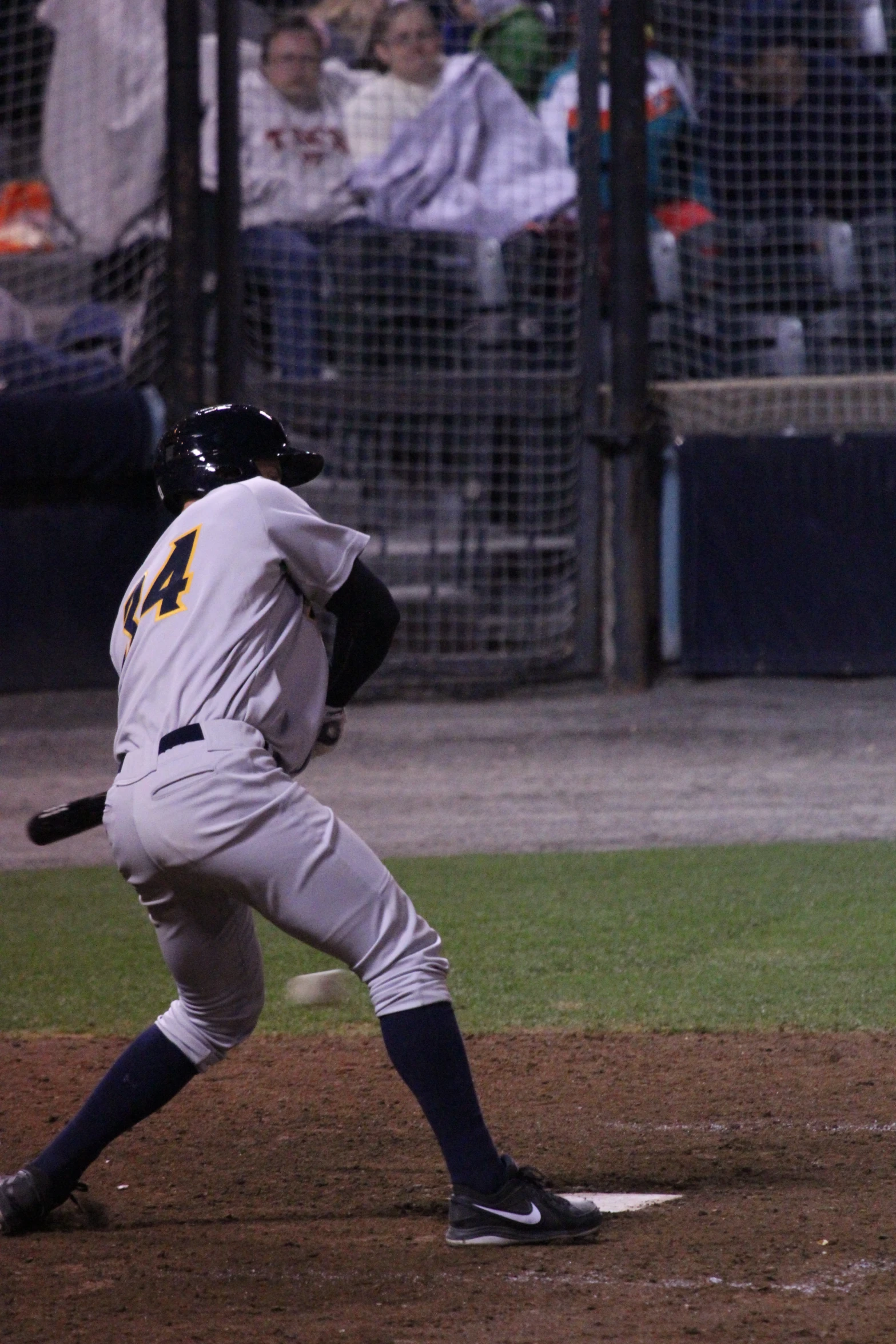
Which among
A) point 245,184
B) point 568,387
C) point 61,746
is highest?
point 245,184

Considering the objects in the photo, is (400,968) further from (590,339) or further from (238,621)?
(590,339)

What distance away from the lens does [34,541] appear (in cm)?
1006

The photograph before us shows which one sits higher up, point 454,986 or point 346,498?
point 346,498

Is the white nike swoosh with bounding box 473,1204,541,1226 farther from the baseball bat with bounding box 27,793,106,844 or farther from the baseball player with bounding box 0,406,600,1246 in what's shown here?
the baseball bat with bounding box 27,793,106,844

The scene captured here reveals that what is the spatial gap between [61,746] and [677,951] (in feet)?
14.7

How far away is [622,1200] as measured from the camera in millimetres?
3252

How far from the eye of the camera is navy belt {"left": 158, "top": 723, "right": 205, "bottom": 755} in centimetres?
294

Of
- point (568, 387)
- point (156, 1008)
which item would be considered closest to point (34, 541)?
point (568, 387)

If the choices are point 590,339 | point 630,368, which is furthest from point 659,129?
point 630,368

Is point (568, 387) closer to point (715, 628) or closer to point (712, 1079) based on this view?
point (715, 628)

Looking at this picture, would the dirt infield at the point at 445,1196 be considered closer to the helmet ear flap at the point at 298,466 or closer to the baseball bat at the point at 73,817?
the baseball bat at the point at 73,817

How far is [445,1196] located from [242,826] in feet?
3.21

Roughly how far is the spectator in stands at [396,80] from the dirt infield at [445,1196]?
23.9ft

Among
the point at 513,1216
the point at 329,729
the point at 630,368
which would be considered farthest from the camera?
the point at 630,368
